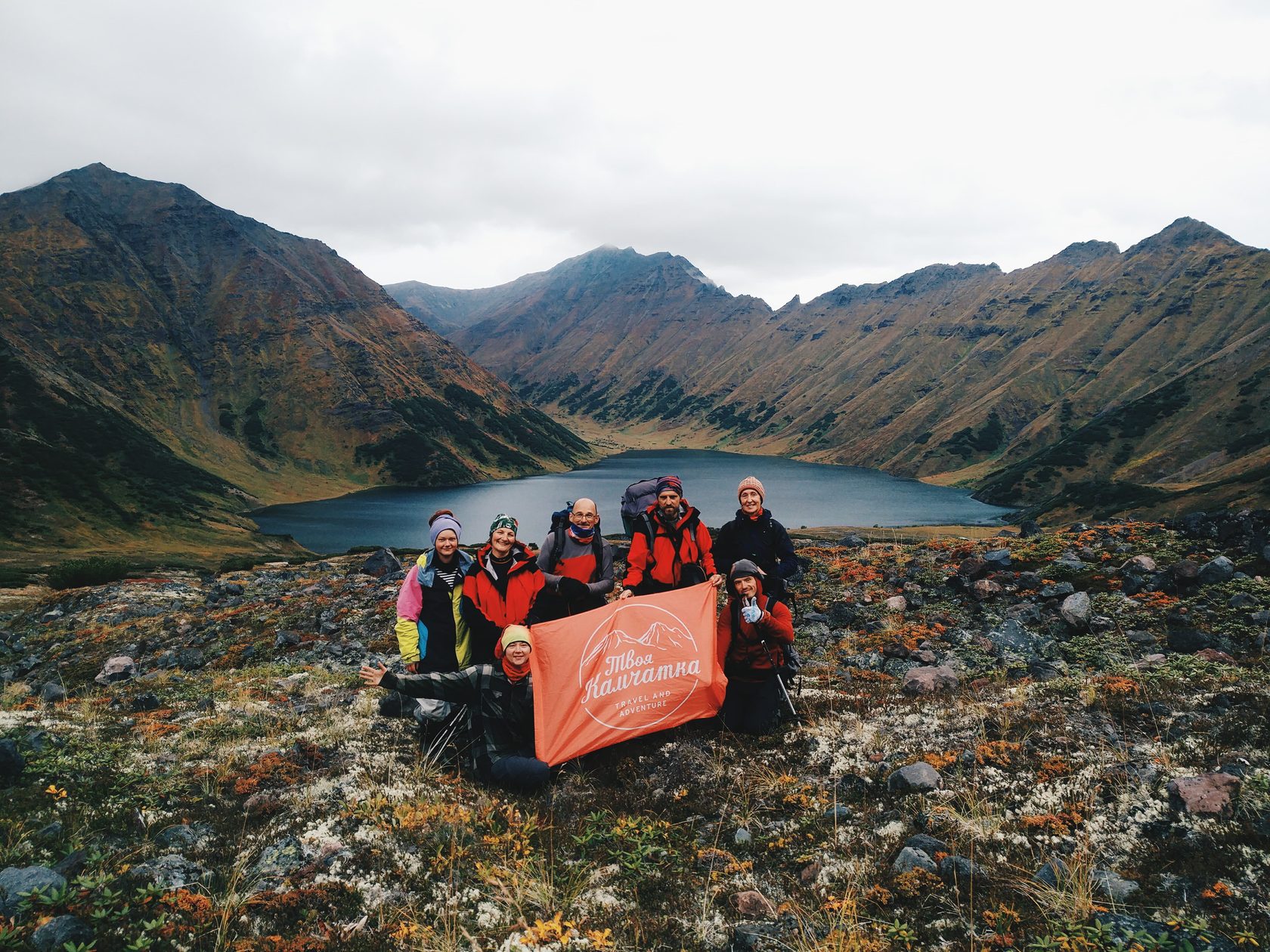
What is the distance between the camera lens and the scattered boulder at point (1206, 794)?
187 inches

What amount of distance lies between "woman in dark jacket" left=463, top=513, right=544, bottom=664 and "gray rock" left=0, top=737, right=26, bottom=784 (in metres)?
4.71

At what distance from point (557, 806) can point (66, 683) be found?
1846cm

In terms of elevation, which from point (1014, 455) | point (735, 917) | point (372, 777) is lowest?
point (372, 777)

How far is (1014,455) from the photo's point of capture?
16938 cm

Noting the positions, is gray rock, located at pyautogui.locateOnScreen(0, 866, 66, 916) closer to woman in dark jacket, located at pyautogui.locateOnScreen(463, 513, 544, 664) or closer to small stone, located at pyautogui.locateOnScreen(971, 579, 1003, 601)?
woman in dark jacket, located at pyautogui.locateOnScreen(463, 513, 544, 664)

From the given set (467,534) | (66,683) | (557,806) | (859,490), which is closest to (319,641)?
(66,683)

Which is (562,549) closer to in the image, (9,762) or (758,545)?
(758,545)

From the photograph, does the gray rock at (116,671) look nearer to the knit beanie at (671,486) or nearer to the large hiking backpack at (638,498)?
the large hiking backpack at (638,498)

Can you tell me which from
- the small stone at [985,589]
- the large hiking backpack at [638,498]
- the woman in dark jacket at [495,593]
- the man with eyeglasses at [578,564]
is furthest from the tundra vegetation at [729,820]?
the large hiking backpack at [638,498]

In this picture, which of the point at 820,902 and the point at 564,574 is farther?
the point at 564,574

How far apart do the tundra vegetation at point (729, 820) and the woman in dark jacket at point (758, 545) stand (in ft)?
6.69

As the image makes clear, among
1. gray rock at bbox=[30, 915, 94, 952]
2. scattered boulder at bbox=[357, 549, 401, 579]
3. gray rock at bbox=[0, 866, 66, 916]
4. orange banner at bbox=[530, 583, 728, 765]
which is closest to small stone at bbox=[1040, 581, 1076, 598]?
orange banner at bbox=[530, 583, 728, 765]

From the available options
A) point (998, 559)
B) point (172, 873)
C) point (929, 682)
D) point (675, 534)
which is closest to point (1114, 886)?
point (929, 682)

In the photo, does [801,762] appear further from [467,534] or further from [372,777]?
[467,534]
